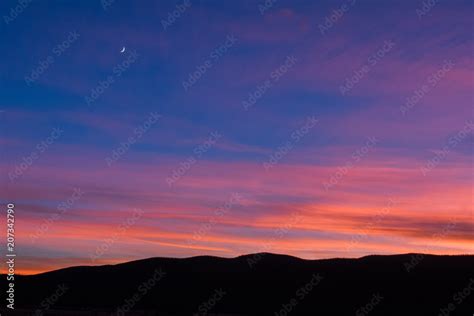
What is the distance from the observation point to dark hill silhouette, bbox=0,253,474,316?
46438 millimetres

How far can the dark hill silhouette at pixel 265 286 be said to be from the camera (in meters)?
46.4

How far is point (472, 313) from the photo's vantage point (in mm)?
41125

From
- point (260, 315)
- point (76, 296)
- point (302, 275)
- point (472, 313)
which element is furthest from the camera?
point (302, 275)

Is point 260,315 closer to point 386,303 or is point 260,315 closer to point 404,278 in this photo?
point 386,303

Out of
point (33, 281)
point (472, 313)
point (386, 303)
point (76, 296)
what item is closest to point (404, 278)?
point (386, 303)

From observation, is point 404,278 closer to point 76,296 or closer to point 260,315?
point 260,315

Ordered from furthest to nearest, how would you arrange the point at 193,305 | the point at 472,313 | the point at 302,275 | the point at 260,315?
the point at 302,275 → the point at 193,305 → the point at 260,315 → the point at 472,313

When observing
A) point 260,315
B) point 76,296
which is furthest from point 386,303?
point 76,296

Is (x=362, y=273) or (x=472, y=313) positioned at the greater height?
(x=362, y=273)

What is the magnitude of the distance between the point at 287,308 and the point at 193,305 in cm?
773

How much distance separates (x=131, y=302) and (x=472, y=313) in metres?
27.1

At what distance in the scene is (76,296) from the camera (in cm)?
5422

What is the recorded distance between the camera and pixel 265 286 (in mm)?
55500

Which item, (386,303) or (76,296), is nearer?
(386,303)
